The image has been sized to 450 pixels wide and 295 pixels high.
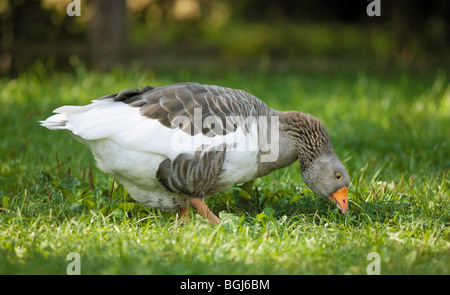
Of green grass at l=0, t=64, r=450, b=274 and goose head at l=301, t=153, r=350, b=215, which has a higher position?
goose head at l=301, t=153, r=350, b=215

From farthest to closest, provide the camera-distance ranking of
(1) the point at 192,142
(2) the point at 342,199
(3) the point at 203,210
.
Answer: (2) the point at 342,199, (3) the point at 203,210, (1) the point at 192,142

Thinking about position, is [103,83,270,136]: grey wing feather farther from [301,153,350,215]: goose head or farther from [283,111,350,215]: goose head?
[301,153,350,215]: goose head

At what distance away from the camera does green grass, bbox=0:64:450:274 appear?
3.11 meters

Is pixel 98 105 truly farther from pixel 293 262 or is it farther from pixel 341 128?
pixel 341 128

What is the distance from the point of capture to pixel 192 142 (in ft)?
11.5

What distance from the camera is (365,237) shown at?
3.53 meters

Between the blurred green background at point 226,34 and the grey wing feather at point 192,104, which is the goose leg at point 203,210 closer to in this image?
the grey wing feather at point 192,104

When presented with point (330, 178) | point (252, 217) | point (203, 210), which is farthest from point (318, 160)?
point (203, 210)

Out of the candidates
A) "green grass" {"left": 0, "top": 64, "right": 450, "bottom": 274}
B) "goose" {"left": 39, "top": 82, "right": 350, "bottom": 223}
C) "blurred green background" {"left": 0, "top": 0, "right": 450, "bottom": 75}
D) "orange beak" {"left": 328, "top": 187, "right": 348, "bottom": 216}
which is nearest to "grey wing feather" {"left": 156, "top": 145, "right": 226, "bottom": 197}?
"goose" {"left": 39, "top": 82, "right": 350, "bottom": 223}

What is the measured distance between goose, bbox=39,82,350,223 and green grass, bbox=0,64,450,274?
0.24 meters

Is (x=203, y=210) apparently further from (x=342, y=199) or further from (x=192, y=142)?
(x=342, y=199)

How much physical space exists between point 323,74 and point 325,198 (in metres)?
6.50

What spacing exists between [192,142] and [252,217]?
744 millimetres

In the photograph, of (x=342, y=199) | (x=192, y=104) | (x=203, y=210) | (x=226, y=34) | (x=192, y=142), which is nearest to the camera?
(x=192, y=142)
